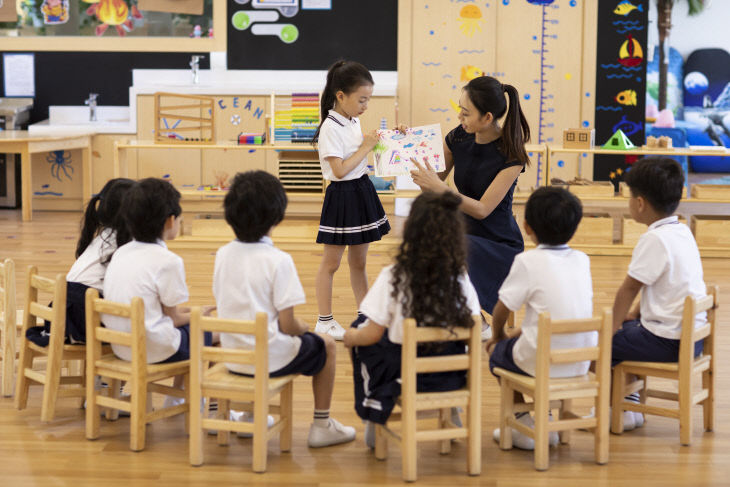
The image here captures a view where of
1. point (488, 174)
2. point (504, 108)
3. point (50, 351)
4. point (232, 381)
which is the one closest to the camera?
point (232, 381)

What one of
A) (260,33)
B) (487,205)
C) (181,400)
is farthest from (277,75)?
(181,400)

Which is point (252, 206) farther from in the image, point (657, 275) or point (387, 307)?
point (657, 275)

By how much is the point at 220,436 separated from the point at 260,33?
585 cm

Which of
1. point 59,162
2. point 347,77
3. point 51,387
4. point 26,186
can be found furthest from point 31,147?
point 51,387

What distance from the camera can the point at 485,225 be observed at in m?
3.78

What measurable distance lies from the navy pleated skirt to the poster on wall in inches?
187

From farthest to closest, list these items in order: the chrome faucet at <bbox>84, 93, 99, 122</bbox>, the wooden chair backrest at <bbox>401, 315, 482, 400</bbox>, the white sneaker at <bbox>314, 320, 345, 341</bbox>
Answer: the chrome faucet at <bbox>84, 93, 99, 122</bbox>
the white sneaker at <bbox>314, 320, 345, 341</bbox>
the wooden chair backrest at <bbox>401, 315, 482, 400</bbox>

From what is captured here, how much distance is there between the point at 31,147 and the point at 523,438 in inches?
212

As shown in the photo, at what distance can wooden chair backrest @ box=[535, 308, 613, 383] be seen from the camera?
252cm

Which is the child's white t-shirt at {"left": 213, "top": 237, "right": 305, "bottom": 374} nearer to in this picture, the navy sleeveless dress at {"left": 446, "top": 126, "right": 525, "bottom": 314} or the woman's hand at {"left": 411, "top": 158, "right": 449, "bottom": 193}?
the woman's hand at {"left": 411, "top": 158, "right": 449, "bottom": 193}

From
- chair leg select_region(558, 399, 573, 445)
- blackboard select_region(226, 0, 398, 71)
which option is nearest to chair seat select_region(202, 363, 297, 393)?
chair leg select_region(558, 399, 573, 445)

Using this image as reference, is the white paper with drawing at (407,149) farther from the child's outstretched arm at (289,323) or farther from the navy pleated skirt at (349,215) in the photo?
the child's outstretched arm at (289,323)

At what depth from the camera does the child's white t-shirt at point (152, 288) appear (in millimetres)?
2744

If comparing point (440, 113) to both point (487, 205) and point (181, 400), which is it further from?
point (181, 400)
